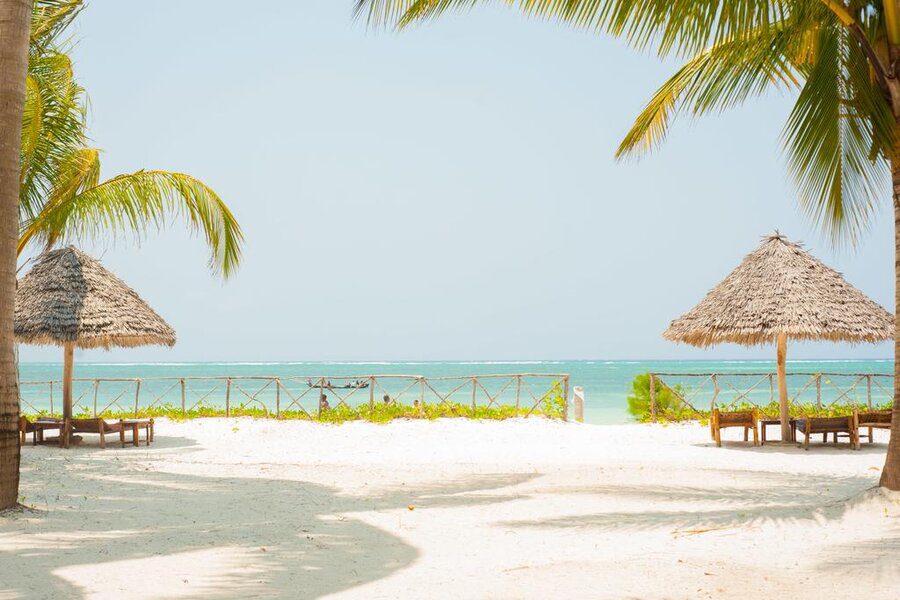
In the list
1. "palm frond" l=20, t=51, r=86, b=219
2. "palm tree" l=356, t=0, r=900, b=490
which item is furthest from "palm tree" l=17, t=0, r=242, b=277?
"palm tree" l=356, t=0, r=900, b=490

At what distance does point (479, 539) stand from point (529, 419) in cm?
941

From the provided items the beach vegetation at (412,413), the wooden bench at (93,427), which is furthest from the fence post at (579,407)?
the wooden bench at (93,427)

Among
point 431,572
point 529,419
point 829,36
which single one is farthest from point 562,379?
point 431,572

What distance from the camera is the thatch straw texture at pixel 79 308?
13.2 metres

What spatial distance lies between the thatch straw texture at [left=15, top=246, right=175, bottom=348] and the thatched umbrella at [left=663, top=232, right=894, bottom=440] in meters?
9.16

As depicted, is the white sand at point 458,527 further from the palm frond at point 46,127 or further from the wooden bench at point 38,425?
the palm frond at point 46,127

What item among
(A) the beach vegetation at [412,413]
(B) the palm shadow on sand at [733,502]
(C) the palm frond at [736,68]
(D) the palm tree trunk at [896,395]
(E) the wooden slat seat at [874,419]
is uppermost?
(C) the palm frond at [736,68]

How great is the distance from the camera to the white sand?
4.36 metres

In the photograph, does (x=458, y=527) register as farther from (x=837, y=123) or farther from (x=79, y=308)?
(x=79, y=308)

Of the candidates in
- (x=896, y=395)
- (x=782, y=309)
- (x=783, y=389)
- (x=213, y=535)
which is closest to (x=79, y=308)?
(x=213, y=535)

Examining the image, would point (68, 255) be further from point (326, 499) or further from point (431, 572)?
point (431, 572)

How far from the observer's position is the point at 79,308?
13.4 meters

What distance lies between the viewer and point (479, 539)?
5641 millimetres

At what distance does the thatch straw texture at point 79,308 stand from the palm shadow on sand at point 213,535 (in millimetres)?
4921
